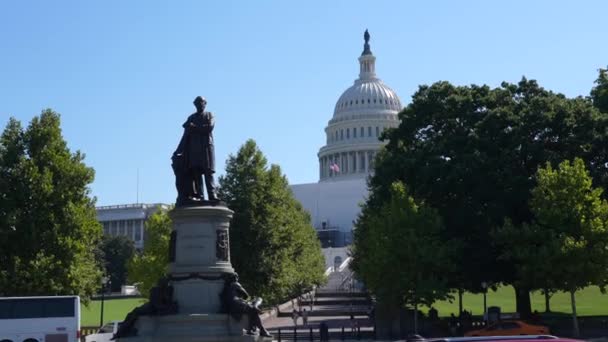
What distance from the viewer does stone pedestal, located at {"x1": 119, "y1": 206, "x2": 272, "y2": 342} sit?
862 inches

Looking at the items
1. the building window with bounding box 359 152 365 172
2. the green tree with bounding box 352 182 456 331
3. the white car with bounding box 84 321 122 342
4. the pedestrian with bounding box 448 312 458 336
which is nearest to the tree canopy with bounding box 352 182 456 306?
the green tree with bounding box 352 182 456 331

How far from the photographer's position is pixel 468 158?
4206 cm

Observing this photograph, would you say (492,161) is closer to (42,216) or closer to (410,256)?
(410,256)

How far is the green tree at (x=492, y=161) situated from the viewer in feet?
137

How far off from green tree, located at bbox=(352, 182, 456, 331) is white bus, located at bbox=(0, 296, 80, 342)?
16.1 meters

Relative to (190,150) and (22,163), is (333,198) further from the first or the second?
(190,150)

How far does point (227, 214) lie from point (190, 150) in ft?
7.19

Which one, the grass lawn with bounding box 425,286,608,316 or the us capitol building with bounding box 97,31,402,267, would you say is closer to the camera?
the grass lawn with bounding box 425,286,608,316

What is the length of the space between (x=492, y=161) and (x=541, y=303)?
22.0 metres

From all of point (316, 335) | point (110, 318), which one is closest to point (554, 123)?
point (316, 335)

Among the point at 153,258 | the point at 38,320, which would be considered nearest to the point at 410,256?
the point at 38,320

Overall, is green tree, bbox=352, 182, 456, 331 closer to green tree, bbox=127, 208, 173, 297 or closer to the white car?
the white car

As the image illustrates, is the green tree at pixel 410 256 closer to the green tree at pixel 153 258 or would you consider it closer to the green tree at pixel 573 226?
the green tree at pixel 573 226

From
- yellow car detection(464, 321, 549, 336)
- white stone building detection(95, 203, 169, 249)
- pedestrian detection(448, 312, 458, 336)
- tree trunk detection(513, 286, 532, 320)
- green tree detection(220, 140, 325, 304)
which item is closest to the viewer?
yellow car detection(464, 321, 549, 336)
